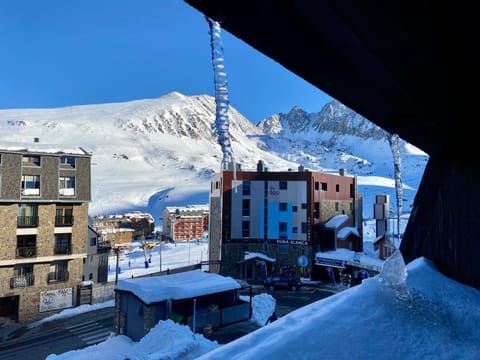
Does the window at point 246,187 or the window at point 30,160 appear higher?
the window at point 30,160

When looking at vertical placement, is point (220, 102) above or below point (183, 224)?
above

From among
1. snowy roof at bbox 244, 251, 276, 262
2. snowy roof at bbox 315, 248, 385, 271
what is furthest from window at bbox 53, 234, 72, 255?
snowy roof at bbox 315, 248, 385, 271

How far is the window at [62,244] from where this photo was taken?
996 inches

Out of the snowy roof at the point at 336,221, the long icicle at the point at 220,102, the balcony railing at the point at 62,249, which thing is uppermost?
the long icicle at the point at 220,102

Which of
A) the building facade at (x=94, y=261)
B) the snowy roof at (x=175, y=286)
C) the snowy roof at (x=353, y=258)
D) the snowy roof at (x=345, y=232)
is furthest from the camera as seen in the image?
the snowy roof at (x=345, y=232)

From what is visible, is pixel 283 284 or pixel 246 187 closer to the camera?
pixel 283 284

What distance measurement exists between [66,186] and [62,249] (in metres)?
5.02

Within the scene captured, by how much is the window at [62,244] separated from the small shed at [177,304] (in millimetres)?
10114

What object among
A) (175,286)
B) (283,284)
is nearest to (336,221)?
(283,284)

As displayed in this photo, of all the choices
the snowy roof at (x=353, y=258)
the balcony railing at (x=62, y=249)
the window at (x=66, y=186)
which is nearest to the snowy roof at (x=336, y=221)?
the snowy roof at (x=353, y=258)

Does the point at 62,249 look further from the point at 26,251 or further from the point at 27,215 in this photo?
the point at 27,215

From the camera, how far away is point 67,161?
26422 mm

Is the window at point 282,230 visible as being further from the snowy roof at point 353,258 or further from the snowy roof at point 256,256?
the snowy roof at point 353,258

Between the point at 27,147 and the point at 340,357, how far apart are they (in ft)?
94.8
